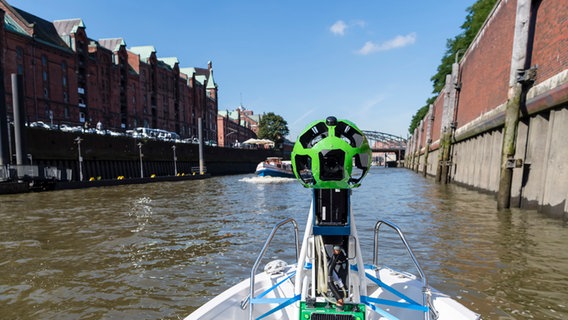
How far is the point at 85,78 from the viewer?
1964 inches

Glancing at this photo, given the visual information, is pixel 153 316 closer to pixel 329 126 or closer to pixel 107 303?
pixel 107 303

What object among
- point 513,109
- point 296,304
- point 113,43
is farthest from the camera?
point 113,43

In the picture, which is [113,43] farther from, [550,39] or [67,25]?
[550,39]

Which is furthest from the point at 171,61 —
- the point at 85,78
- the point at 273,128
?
the point at 273,128

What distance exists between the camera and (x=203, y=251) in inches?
320

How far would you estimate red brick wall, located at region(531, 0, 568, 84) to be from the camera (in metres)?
10.8

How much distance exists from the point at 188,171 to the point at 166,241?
4424cm

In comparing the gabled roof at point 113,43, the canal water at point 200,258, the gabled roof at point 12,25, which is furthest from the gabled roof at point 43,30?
the canal water at point 200,258

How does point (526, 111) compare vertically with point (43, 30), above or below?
below

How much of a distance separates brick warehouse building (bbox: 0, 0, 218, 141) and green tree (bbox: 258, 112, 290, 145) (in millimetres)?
30099

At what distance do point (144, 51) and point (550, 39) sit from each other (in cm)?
7156

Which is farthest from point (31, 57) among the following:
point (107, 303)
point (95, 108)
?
point (107, 303)

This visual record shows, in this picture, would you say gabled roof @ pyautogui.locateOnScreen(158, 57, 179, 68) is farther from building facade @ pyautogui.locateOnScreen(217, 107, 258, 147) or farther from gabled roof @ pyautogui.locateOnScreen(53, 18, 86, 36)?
gabled roof @ pyautogui.locateOnScreen(53, 18, 86, 36)

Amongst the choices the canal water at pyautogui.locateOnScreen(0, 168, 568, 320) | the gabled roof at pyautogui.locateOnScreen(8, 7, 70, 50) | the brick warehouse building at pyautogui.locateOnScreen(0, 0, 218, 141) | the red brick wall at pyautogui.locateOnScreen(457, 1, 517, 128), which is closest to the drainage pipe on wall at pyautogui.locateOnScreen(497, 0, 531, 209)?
the canal water at pyautogui.locateOnScreen(0, 168, 568, 320)
